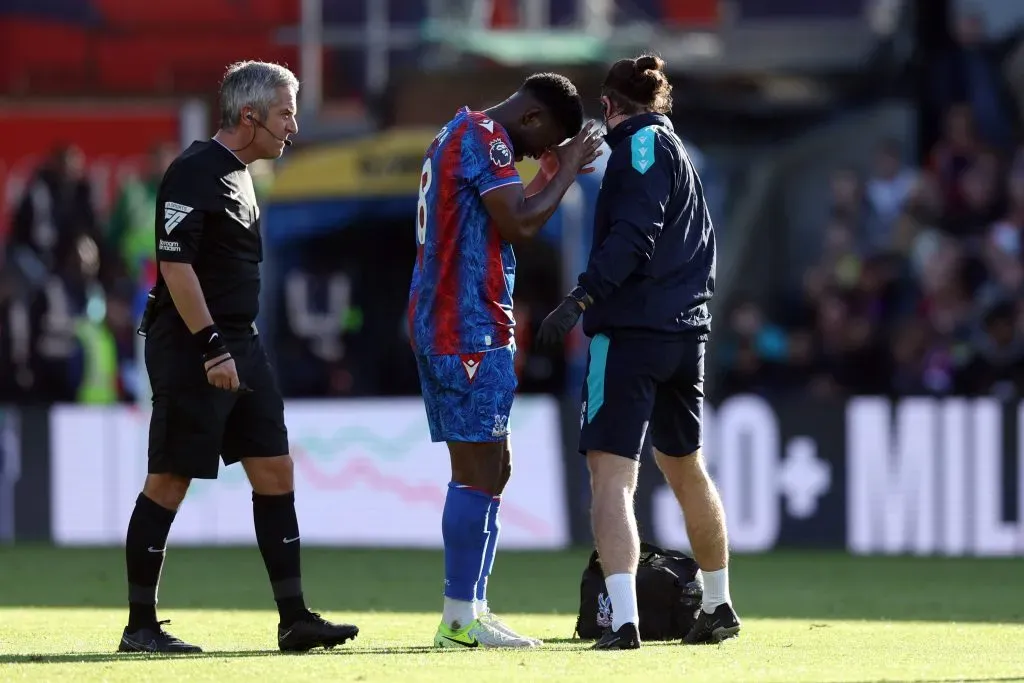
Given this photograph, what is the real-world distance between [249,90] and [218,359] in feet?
3.66

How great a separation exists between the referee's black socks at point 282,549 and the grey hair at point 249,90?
60.9 inches

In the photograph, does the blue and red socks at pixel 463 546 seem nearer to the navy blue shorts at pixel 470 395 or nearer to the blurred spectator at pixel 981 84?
the navy blue shorts at pixel 470 395

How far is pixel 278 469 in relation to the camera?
7969mm

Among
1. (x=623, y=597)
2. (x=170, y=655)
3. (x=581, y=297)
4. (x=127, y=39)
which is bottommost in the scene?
(x=170, y=655)

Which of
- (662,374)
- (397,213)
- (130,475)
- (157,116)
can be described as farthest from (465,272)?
(157,116)

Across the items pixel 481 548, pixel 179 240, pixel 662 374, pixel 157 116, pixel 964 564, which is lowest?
pixel 964 564

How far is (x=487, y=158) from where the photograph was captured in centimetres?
771

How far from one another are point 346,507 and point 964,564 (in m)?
4.55

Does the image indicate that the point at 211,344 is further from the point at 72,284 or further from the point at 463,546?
the point at 72,284

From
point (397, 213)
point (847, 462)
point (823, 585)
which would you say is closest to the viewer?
point (823, 585)

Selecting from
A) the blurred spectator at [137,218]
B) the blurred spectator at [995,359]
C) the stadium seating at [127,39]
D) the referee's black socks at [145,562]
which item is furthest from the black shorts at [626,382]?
the stadium seating at [127,39]

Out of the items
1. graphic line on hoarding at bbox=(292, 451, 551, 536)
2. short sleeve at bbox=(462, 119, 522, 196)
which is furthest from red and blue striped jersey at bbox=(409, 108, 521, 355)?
graphic line on hoarding at bbox=(292, 451, 551, 536)

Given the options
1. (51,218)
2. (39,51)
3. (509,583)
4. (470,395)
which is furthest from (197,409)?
(39,51)

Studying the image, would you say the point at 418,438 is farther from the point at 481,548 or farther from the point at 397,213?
the point at 481,548
